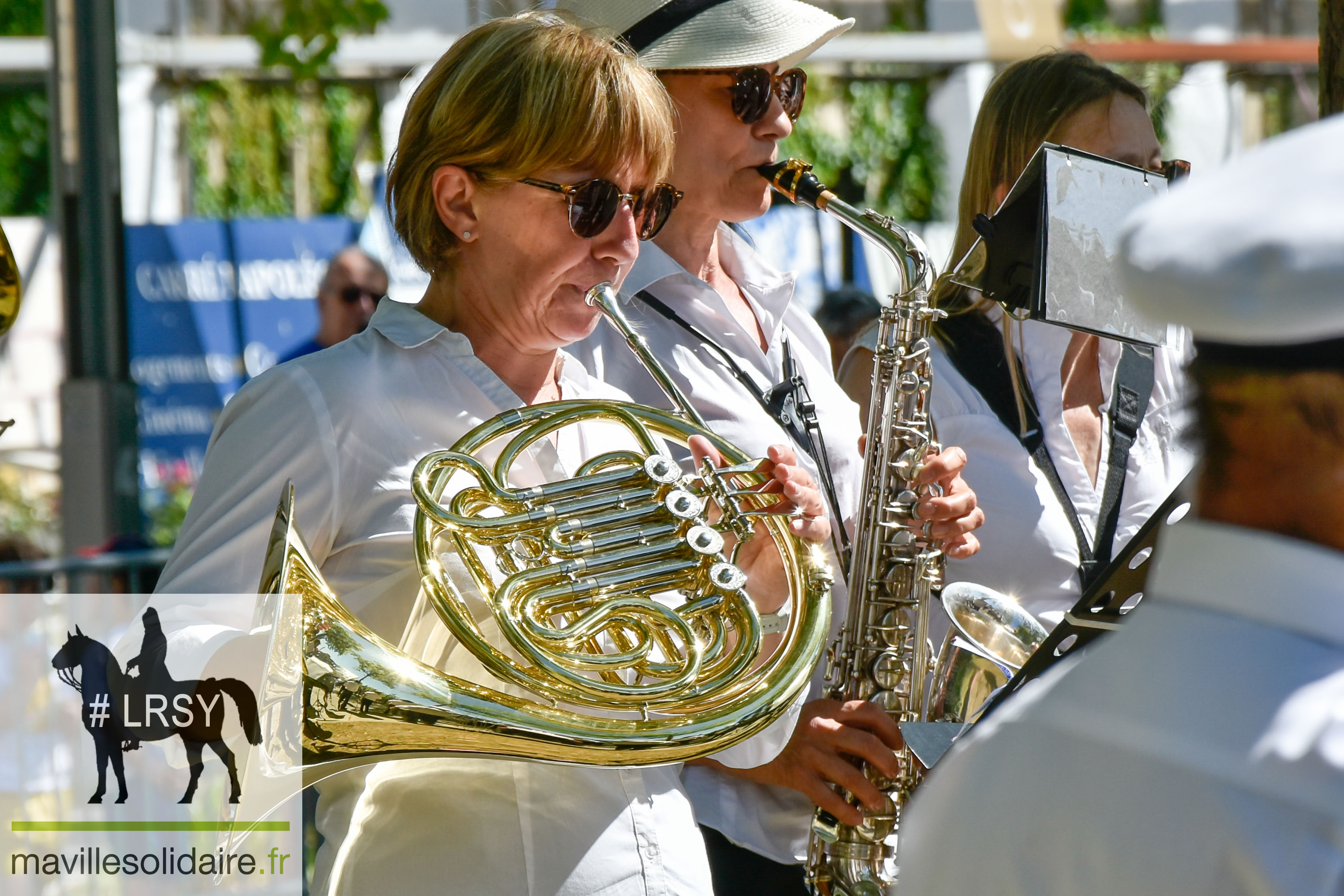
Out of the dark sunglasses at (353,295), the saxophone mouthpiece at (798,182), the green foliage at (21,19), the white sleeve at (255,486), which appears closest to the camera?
the white sleeve at (255,486)

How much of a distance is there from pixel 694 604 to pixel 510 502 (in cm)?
29

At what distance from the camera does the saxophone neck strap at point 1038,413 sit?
2.77 m

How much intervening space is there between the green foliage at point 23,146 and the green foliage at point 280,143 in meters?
1.54

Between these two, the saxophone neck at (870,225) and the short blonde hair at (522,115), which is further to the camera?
the saxophone neck at (870,225)

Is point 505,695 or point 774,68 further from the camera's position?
point 774,68

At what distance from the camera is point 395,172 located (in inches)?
86.1

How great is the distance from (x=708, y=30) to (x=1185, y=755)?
1944mm

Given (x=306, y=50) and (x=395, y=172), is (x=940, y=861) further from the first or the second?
(x=306, y=50)

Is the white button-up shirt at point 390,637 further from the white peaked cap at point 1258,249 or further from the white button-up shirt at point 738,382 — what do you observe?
the white peaked cap at point 1258,249

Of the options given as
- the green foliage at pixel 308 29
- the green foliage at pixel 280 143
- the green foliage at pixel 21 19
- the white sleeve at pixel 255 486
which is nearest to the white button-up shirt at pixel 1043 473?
the white sleeve at pixel 255 486

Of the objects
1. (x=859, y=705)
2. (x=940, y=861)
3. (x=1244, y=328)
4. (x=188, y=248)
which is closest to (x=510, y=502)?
(x=859, y=705)

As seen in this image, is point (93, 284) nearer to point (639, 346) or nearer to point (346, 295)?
point (346, 295)

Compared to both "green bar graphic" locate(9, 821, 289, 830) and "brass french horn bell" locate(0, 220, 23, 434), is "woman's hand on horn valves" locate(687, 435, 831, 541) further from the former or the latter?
"brass french horn bell" locate(0, 220, 23, 434)

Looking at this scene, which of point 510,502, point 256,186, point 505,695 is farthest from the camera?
point 256,186
